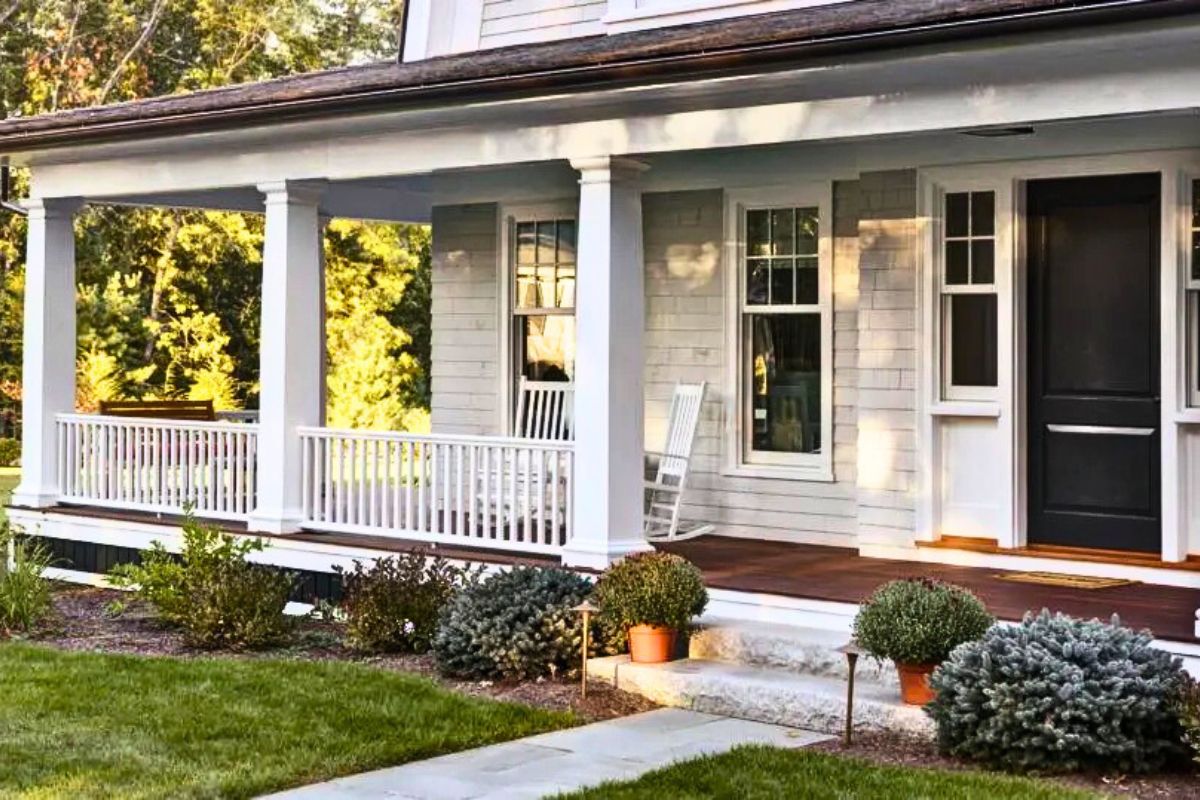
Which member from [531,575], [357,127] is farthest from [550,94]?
[531,575]

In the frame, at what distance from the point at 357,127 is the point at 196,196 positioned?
3239mm

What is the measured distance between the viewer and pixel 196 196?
13672 millimetres

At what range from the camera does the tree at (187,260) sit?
89.5 ft

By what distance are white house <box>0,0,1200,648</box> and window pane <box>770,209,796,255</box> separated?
22mm

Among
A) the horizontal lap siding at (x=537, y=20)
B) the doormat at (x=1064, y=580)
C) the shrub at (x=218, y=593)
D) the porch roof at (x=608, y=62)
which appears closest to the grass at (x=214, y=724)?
the shrub at (x=218, y=593)

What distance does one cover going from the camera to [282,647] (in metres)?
10.0

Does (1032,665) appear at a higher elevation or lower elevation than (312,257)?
lower

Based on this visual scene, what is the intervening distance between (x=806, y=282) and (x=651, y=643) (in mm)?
3702

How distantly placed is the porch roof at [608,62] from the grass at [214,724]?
3418mm

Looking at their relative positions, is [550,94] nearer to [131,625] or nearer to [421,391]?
[131,625]

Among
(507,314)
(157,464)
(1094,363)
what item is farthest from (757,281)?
(157,464)

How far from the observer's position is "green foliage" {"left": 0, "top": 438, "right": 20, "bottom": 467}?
2669 centimetres

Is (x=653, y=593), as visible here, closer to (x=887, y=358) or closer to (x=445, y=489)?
(x=445, y=489)

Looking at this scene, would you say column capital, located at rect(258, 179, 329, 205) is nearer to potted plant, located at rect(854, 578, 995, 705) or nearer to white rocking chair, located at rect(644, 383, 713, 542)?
white rocking chair, located at rect(644, 383, 713, 542)
